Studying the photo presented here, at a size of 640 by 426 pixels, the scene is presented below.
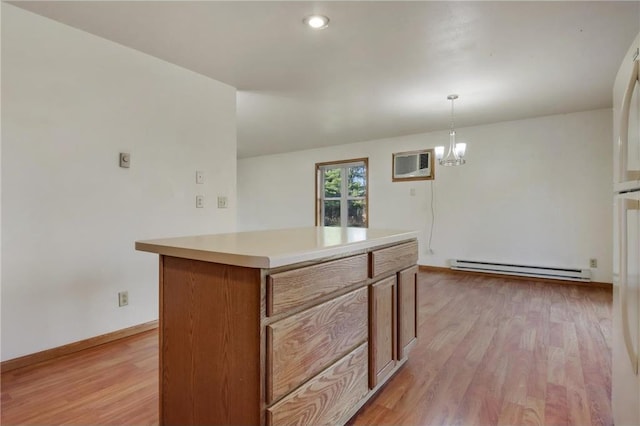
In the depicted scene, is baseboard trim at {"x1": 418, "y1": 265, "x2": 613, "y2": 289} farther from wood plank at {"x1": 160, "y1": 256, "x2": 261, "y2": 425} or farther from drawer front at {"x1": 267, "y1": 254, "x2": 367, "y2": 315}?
wood plank at {"x1": 160, "y1": 256, "x2": 261, "y2": 425}

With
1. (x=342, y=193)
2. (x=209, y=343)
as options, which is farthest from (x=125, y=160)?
(x=342, y=193)

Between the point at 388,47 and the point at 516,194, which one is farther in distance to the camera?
the point at 516,194

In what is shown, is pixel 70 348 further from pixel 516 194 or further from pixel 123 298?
pixel 516 194

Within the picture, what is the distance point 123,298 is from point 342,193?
454 cm

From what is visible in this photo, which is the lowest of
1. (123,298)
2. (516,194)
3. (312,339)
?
(123,298)

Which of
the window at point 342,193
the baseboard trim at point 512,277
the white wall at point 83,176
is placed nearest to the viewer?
the white wall at point 83,176

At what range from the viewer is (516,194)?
4562mm

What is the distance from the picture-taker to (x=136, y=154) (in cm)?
255

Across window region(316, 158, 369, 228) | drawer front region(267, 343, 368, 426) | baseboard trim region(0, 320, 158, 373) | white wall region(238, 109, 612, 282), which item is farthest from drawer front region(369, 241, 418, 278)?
window region(316, 158, 369, 228)

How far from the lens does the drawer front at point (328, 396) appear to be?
1.13m

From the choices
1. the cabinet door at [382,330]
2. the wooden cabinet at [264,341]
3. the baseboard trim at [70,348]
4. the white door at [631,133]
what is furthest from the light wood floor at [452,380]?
the white door at [631,133]

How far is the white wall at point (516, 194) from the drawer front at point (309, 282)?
3949 millimetres

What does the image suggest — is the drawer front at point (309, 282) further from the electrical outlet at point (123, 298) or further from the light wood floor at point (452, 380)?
the electrical outlet at point (123, 298)

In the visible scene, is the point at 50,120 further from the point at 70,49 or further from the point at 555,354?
the point at 555,354
